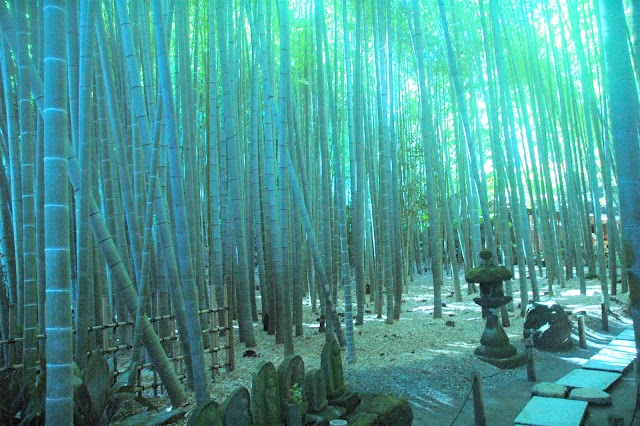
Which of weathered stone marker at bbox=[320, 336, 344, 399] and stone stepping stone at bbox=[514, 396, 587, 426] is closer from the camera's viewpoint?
weathered stone marker at bbox=[320, 336, 344, 399]

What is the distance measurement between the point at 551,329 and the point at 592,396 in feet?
4.34

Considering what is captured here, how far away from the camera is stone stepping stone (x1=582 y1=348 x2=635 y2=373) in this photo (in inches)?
145

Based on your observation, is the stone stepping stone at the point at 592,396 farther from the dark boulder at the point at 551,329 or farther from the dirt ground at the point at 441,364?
the dark boulder at the point at 551,329

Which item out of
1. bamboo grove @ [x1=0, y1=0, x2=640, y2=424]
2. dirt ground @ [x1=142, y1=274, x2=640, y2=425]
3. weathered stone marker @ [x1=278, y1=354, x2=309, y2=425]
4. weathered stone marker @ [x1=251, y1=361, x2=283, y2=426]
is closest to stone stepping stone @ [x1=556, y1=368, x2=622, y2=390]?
dirt ground @ [x1=142, y1=274, x2=640, y2=425]

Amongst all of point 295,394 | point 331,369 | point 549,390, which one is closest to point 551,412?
point 549,390

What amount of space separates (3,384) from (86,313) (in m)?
0.46

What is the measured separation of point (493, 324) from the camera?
12.9 ft

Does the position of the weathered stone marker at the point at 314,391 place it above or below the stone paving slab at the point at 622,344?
above

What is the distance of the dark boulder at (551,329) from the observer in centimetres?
Answer: 434

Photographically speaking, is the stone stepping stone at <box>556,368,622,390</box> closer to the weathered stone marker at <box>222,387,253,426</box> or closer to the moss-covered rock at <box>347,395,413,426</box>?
the moss-covered rock at <box>347,395,413,426</box>

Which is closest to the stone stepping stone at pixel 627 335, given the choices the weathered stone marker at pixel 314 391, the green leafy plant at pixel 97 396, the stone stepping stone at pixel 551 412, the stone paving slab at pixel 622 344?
the stone paving slab at pixel 622 344

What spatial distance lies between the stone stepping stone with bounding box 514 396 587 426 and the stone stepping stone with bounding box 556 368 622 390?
13.8 inches

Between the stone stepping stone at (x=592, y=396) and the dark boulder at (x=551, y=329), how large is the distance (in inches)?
44.8

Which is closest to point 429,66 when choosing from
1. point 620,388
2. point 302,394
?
point 620,388
